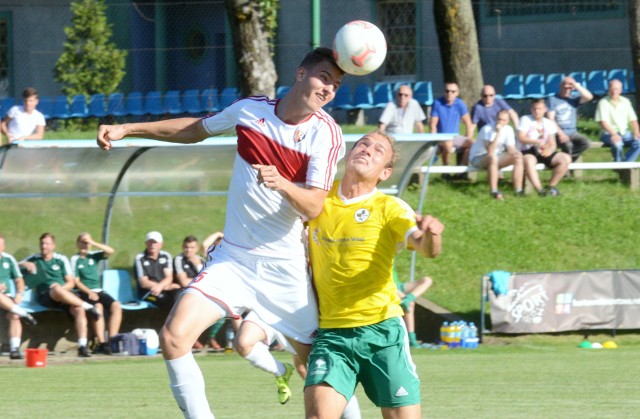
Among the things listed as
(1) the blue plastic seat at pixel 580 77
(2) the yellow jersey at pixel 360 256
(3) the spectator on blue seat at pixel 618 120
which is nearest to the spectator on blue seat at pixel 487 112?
(3) the spectator on blue seat at pixel 618 120

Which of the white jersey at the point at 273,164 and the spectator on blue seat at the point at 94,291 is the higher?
the white jersey at the point at 273,164

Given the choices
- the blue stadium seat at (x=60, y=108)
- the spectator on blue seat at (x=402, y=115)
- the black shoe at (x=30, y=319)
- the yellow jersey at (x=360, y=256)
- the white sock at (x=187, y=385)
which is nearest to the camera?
the yellow jersey at (x=360, y=256)

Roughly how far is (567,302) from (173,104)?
513 inches

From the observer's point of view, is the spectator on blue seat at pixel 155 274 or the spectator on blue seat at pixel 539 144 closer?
the spectator on blue seat at pixel 155 274

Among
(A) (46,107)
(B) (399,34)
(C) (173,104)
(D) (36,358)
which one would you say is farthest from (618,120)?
(A) (46,107)

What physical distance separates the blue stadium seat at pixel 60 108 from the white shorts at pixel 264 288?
19.2 meters

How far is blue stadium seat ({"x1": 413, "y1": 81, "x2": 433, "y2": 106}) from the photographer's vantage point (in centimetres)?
2277

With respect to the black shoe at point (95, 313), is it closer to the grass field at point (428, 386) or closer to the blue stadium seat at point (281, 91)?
the grass field at point (428, 386)

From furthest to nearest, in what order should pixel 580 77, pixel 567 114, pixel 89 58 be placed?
pixel 89 58 → pixel 580 77 → pixel 567 114

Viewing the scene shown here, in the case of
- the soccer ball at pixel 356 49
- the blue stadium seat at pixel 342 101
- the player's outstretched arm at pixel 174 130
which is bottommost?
the player's outstretched arm at pixel 174 130

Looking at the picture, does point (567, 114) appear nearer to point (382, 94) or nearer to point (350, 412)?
point (382, 94)

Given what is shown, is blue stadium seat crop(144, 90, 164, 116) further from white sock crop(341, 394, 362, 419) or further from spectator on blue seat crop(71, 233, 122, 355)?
white sock crop(341, 394, 362, 419)

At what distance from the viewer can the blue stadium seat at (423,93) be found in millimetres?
22766

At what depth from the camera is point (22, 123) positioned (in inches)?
624
